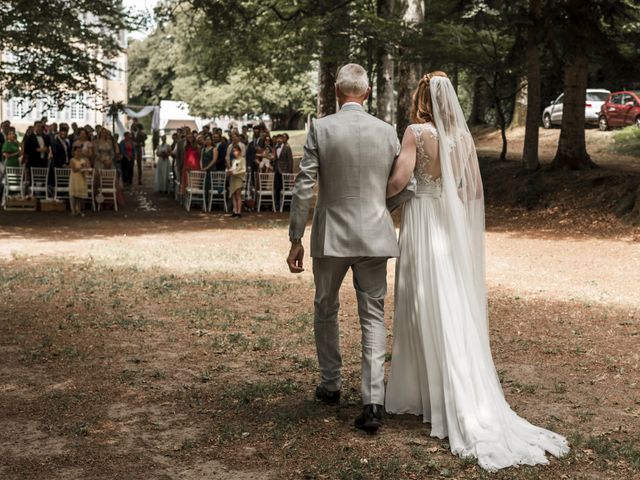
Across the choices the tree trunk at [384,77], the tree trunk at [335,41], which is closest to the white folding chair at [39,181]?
the tree trunk at [335,41]

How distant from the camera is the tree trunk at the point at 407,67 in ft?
73.4

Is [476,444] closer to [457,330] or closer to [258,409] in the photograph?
[457,330]

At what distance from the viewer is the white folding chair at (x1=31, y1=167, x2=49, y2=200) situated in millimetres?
21719

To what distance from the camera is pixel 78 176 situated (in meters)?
20.3

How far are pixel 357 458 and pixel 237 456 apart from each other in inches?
27.1

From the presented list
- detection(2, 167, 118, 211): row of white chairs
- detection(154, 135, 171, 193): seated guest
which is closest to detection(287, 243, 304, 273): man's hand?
detection(2, 167, 118, 211): row of white chairs

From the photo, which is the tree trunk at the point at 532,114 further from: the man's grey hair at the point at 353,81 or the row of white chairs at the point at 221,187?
the man's grey hair at the point at 353,81

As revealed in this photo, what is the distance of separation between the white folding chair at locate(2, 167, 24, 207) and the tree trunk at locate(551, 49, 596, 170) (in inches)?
499

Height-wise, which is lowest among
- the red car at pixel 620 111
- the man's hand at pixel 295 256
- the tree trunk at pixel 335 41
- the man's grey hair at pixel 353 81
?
the man's hand at pixel 295 256

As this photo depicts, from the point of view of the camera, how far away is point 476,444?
520 centimetres

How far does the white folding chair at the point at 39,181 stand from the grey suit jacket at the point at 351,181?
1728cm

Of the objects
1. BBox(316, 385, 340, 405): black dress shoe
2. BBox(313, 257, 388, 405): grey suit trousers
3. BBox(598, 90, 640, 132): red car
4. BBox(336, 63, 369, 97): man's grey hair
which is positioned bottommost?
BBox(316, 385, 340, 405): black dress shoe

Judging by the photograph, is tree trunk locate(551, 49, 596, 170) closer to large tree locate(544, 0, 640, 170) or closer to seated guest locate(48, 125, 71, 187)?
large tree locate(544, 0, 640, 170)

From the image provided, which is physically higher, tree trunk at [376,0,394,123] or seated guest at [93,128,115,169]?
tree trunk at [376,0,394,123]
